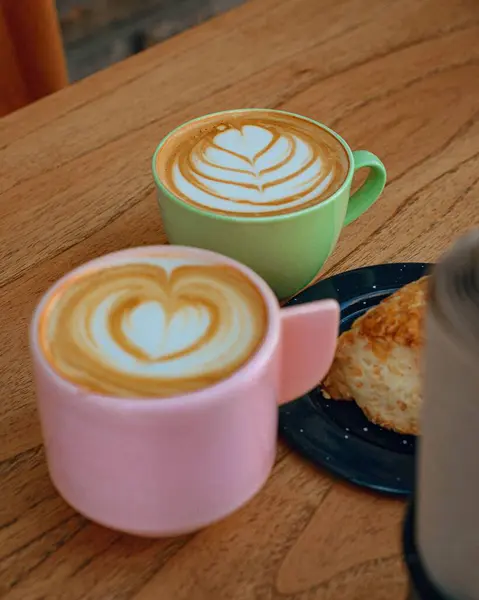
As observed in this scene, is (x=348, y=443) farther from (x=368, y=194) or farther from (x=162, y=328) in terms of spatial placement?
(x=368, y=194)

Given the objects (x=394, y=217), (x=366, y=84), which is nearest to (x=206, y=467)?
(x=394, y=217)

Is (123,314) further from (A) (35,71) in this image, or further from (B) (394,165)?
(A) (35,71)

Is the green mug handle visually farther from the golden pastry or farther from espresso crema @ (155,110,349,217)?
the golden pastry

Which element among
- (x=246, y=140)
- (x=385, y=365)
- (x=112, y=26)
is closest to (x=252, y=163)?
(x=246, y=140)

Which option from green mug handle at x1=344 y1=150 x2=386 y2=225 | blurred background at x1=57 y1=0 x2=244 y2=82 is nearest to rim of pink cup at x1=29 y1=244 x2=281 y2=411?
green mug handle at x1=344 y1=150 x2=386 y2=225

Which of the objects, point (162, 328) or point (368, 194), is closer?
point (162, 328)

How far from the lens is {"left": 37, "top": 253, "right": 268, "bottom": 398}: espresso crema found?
1.43ft

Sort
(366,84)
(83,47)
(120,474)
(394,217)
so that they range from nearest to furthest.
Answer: (120,474)
(394,217)
(366,84)
(83,47)

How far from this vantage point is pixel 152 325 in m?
0.47

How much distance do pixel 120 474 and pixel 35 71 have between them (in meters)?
0.87

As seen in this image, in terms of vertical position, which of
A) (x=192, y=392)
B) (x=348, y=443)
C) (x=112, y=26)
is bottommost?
(x=112, y=26)

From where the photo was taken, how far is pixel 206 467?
431mm

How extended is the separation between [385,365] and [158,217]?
296 mm

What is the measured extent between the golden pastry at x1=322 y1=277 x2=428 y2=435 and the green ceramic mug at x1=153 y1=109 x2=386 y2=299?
0.08m
